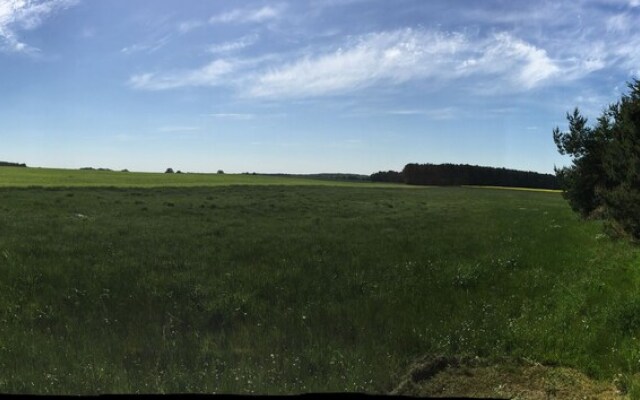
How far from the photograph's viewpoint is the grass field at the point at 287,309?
660cm

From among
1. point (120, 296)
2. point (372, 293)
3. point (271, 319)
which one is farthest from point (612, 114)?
point (120, 296)

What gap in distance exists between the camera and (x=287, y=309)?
9430 millimetres

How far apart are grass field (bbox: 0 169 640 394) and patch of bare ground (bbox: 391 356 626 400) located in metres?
0.25

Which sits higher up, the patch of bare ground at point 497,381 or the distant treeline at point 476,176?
the distant treeline at point 476,176

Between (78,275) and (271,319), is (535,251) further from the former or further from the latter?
(78,275)

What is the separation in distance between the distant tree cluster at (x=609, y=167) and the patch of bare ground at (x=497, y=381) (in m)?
11.8

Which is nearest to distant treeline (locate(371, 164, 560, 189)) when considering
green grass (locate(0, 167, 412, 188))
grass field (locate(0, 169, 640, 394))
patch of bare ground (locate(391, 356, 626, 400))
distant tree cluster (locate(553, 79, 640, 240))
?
green grass (locate(0, 167, 412, 188))

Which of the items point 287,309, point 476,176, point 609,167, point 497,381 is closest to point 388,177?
point 476,176

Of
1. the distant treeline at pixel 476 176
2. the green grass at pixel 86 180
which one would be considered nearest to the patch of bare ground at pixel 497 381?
the green grass at pixel 86 180

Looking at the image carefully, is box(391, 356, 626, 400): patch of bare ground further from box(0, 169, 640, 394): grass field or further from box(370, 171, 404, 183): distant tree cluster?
box(370, 171, 404, 183): distant tree cluster

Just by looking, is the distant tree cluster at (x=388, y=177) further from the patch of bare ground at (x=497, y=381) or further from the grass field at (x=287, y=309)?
the patch of bare ground at (x=497, y=381)

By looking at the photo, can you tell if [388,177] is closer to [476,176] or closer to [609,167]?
[476,176]

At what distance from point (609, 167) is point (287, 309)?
16.5 metres

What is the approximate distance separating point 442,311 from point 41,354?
6367 millimetres
